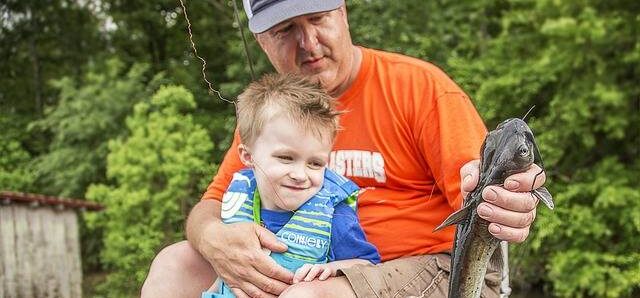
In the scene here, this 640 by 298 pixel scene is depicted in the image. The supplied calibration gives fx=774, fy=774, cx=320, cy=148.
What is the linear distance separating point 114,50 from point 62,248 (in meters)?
4.49

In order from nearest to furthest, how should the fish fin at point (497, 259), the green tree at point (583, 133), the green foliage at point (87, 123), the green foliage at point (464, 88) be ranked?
1. the fish fin at point (497, 259)
2. the green tree at point (583, 133)
3. the green foliage at point (464, 88)
4. the green foliage at point (87, 123)

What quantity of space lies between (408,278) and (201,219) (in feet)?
2.29

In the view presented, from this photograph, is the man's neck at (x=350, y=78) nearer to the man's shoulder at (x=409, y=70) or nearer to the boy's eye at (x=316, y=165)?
the man's shoulder at (x=409, y=70)

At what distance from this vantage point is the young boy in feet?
6.98

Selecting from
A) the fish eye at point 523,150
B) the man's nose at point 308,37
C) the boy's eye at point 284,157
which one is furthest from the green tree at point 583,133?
the fish eye at point 523,150

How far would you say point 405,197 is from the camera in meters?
2.49

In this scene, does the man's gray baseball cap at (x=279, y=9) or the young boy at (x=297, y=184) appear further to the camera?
the man's gray baseball cap at (x=279, y=9)

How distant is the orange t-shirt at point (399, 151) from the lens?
7.91 feet

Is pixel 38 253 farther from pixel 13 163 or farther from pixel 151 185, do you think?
pixel 13 163

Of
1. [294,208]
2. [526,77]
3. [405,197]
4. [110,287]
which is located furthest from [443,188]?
[110,287]

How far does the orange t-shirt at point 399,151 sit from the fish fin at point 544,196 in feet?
2.37

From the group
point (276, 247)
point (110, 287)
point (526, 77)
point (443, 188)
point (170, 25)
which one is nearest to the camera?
point (276, 247)

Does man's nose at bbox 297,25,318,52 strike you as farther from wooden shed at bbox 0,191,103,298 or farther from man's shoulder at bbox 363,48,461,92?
wooden shed at bbox 0,191,103,298

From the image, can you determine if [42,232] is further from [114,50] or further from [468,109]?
[468,109]
